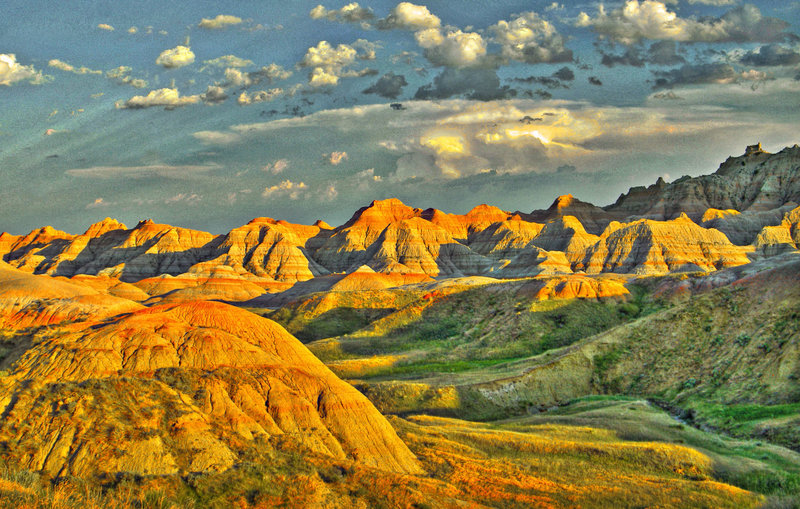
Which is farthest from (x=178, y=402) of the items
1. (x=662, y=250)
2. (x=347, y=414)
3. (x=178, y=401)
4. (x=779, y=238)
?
(x=779, y=238)

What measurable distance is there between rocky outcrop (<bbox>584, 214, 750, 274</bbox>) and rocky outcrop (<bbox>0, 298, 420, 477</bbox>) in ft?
402

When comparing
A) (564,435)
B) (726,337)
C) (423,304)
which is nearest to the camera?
(564,435)

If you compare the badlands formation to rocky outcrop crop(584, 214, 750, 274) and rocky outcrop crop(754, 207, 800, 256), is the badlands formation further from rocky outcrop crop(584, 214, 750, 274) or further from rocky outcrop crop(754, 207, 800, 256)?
rocky outcrop crop(754, 207, 800, 256)

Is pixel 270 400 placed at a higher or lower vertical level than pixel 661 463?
higher

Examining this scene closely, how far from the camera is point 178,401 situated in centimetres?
2339

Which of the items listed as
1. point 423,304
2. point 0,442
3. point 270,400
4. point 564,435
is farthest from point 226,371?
point 423,304

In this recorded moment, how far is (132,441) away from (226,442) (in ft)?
9.79

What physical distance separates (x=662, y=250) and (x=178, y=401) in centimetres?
13993

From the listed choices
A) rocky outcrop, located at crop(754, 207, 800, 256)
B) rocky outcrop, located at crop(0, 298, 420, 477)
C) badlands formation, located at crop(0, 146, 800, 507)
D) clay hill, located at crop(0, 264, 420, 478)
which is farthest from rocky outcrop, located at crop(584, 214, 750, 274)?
rocky outcrop, located at crop(0, 298, 420, 477)

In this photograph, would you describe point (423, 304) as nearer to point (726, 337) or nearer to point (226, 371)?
point (726, 337)

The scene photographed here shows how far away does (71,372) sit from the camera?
26.8 meters

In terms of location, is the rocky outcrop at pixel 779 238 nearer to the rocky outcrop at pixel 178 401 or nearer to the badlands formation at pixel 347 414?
the badlands formation at pixel 347 414

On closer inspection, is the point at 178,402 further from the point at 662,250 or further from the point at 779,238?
the point at 779,238

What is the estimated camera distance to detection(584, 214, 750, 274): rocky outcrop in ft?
472
